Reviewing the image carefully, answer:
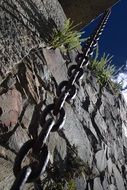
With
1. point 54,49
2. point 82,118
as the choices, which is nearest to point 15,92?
point 54,49

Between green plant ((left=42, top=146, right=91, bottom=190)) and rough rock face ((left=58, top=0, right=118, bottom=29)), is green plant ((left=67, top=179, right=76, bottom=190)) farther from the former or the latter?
rough rock face ((left=58, top=0, right=118, bottom=29))

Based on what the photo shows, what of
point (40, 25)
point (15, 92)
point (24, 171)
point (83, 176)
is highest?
point (40, 25)

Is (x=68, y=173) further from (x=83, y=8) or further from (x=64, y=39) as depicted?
(x=83, y=8)

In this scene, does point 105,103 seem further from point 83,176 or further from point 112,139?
point 83,176

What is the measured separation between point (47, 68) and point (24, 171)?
283 cm

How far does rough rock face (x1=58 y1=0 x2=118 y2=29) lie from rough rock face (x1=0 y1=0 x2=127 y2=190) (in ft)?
2.45

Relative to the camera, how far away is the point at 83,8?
241 inches

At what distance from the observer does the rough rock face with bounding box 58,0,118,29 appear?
6.02m

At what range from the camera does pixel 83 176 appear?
4.00 m

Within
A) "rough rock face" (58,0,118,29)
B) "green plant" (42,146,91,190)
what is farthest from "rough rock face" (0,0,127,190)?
"rough rock face" (58,0,118,29)

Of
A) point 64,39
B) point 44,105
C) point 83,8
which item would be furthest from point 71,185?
point 83,8

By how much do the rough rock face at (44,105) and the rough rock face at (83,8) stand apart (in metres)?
0.75

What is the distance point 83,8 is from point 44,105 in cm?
299

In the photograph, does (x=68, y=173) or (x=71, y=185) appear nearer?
(x=71, y=185)
